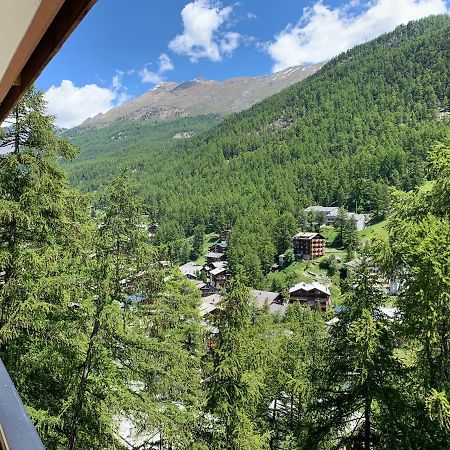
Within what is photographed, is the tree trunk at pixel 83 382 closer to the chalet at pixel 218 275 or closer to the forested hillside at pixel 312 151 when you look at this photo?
the forested hillside at pixel 312 151

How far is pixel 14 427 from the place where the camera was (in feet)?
3.63

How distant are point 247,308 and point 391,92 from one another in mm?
151675

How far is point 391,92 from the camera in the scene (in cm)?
14300

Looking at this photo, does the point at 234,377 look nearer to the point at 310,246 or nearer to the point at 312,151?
the point at 310,246

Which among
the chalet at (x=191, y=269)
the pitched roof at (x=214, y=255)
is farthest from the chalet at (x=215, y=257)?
the chalet at (x=191, y=269)

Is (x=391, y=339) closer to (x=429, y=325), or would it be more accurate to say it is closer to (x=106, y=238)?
(x=429, y=325)

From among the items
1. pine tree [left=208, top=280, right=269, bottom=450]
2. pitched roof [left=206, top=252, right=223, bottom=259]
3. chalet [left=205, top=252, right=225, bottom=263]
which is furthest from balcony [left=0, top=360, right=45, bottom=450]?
pitched roof [left=206, top=252, right=223, bottom=259]

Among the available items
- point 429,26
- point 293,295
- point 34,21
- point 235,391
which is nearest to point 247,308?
point 235,391

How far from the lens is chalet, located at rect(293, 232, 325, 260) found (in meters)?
74.4

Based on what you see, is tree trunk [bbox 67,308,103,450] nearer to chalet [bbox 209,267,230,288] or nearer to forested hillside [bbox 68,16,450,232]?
chalet [bbox 209,267,230,288]

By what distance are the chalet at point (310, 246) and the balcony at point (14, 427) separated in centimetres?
7458

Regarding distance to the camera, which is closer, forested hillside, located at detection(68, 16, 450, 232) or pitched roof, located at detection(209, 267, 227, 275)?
pitched roof, located at detection(209, 267, 227, 275)

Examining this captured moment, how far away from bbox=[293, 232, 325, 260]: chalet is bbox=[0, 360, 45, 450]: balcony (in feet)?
245

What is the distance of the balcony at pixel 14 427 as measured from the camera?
1043 millimetres
